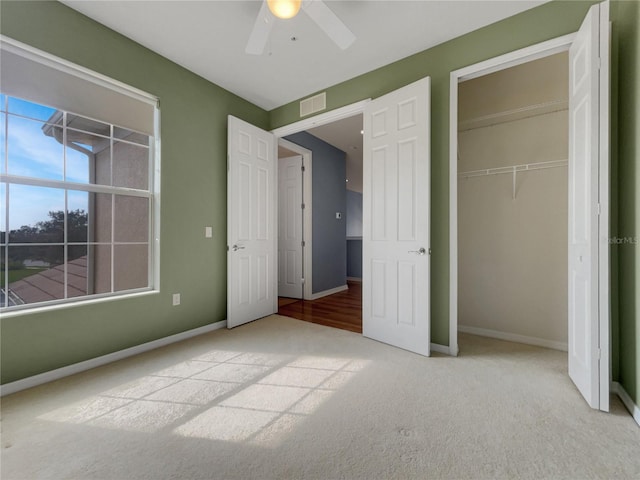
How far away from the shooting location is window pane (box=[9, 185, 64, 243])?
83.2 inches

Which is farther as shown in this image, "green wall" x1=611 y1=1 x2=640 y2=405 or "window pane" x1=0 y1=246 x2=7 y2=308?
"window pane" x1=0 y1=246 x2=7 y2=308

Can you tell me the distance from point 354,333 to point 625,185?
2.46 meters

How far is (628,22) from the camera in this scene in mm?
1728

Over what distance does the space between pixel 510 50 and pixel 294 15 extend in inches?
69.2

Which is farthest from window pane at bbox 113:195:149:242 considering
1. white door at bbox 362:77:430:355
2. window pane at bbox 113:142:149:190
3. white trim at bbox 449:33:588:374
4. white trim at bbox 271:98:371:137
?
white trim at bbox 449:33:588:374

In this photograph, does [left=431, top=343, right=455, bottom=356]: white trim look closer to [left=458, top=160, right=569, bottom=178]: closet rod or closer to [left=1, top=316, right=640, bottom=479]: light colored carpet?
[left=1, top=316, right=640, bottom=479]: light colored carpet

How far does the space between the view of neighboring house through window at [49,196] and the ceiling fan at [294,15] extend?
156cm

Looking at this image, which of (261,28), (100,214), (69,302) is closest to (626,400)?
(261,28)

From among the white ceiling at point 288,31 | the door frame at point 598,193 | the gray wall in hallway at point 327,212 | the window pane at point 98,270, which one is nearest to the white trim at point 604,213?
the door frame at point 598,193

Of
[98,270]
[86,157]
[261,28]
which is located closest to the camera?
[261,28]

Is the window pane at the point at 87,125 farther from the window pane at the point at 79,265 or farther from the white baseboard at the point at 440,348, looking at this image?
the white baseboard at the point at 440,348

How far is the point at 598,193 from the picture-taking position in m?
1.65

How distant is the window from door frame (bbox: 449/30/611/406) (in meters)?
2.79

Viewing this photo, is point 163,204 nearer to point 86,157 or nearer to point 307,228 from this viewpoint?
point 86,157
